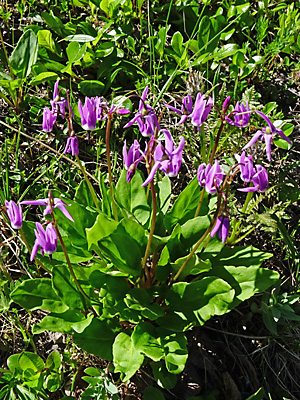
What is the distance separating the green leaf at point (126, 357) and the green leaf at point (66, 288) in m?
0.25

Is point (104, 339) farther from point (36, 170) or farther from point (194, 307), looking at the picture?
point (36, 170)

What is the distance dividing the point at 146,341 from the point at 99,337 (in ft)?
0.78

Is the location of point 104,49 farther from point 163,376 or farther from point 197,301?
point 163,376

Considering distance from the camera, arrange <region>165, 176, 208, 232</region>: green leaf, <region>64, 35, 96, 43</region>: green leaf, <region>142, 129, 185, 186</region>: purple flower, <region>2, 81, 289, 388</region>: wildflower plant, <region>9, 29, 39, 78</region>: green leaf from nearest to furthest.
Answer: <region>142, 129, 185, 186</region>: purple flower → <region>2, 81, 289, 388</region>: wildflower plant → <region>165, 176, 208, 232</region>: green leaf → <region>9, 29, 39, 78</region>: green leaf → <region>64, 35, 96, 43</region>: green leaf

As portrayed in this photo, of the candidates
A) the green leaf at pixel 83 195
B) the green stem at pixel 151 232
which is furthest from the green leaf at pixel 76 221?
the green stem at pixel 151 232

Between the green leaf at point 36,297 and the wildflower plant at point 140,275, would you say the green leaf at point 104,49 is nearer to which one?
the wildflower plant at point 140,275

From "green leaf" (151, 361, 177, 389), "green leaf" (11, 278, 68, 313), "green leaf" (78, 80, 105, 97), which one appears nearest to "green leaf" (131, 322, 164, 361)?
"green leaf" (151, 361, 177, 389)

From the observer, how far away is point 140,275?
92.2 inches

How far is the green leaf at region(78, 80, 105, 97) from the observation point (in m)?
3.30

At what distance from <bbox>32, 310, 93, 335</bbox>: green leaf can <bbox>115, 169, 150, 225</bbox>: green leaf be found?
574 millimetres

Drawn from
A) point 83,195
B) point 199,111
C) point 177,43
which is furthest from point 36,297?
point 177,43

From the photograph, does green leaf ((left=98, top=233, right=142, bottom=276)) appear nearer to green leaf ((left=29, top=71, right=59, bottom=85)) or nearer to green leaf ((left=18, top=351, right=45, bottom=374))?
green leaf ((left=18, top=351, right=45, bottom=374))

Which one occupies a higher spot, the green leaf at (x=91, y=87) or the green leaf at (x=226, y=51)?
the green leaf at (x=226, y=51)

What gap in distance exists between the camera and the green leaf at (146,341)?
2.06 meters
